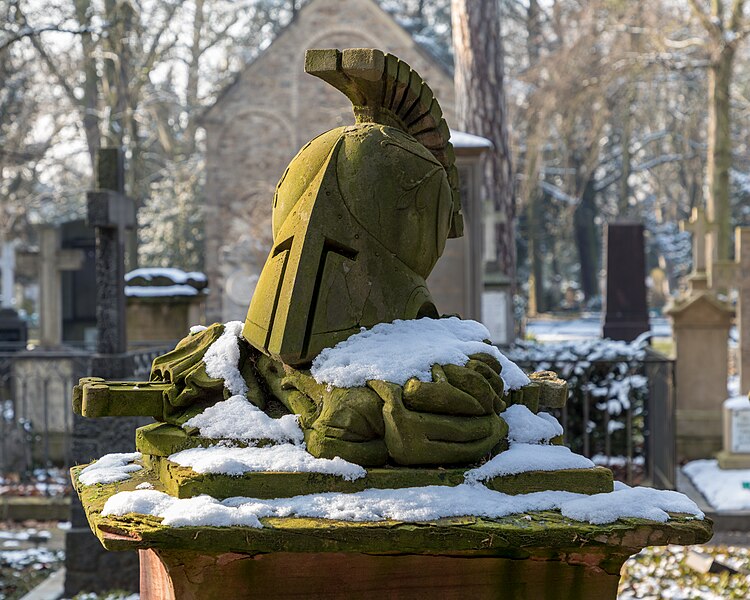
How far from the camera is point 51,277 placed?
13992 millimetres

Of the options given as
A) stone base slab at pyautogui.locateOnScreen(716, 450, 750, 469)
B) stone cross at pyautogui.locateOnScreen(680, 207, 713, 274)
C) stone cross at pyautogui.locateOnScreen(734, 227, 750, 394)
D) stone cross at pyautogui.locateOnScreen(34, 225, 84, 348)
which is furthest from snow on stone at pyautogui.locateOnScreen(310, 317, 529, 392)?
stone cross at pyautogui.locateOnScreen(34, 225, 84, 348)

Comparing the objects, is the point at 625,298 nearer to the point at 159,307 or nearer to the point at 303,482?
the point at 159,307

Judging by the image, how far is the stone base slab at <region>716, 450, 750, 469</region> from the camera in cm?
859

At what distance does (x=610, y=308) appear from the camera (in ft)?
47.3

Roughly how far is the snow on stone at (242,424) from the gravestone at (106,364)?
363 centimetres

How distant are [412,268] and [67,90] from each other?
2110cm

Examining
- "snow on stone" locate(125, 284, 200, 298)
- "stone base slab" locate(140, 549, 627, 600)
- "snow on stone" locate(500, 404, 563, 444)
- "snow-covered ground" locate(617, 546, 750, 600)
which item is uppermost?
"snow on stone" locate(125, 284, 200, 298)

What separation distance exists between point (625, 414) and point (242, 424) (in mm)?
6548

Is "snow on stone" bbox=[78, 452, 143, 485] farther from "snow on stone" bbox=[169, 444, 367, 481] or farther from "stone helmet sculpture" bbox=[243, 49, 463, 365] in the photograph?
"stone helmet sculpture" bbox=[243, 49, 463, 365]

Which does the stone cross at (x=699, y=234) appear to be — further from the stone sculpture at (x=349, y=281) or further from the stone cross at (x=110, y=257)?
the stone sculpture at (x=349, y=281)

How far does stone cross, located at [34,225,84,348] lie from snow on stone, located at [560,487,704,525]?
12744mm

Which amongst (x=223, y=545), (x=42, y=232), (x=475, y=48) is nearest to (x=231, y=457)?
(x=223, y=545)

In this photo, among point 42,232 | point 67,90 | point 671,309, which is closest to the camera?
point 671,309

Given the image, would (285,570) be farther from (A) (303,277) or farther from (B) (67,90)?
(B) (67,90)
